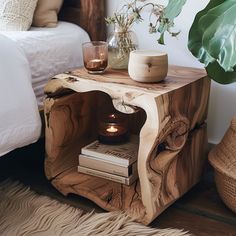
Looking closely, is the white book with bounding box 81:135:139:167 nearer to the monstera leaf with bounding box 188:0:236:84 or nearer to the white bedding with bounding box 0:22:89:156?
the white bedding with bounding box 0:22:89:156

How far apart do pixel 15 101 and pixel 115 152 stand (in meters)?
0.41

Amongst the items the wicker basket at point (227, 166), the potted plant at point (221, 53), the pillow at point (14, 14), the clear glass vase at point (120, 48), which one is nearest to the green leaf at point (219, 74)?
the potted plant at point (221, 53)

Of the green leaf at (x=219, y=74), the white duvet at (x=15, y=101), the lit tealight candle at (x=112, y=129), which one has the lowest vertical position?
the lit tealight candle at (x=112, y=129)

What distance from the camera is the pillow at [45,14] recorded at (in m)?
1.83

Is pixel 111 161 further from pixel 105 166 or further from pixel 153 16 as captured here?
pixel 153 16

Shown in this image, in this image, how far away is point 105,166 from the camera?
1604mm

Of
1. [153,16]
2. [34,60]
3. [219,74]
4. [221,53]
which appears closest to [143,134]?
[219,74]

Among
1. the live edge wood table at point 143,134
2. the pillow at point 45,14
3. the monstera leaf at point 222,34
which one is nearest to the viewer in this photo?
the monstera leaf at point 222,34

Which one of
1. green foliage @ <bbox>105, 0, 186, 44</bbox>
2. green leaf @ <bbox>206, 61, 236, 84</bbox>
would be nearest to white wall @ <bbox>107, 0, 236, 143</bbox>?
green foliage @ <bbox>105, 0, 186, 44</bbox>

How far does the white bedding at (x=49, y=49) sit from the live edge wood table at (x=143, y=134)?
129 millimetres

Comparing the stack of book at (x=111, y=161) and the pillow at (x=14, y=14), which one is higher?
the pillow at (x=14, y=14)

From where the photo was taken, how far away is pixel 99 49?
154 cm

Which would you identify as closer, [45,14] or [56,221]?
[56,221]

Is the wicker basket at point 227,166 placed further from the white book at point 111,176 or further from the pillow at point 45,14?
the pillow at point 45,14
